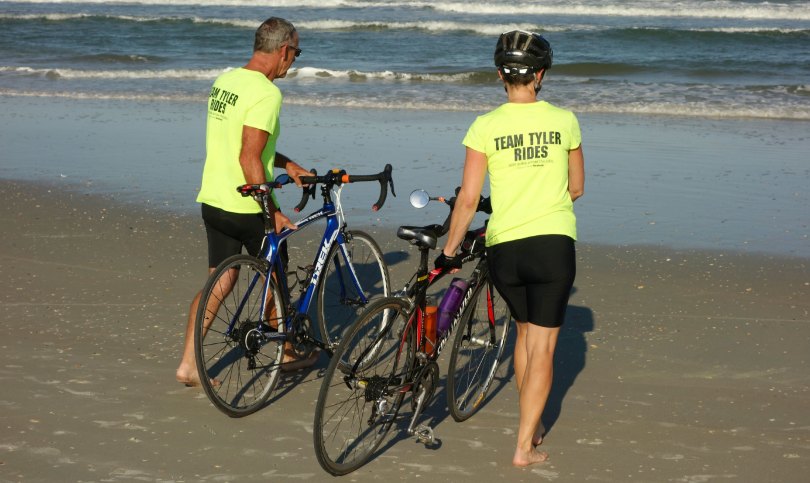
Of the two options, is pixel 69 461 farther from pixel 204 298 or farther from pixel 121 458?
pixel 204 298

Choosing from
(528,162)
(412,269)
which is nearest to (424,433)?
(528,162)

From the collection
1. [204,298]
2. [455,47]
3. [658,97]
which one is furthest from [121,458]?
[455,47]

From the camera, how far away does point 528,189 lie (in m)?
4.13

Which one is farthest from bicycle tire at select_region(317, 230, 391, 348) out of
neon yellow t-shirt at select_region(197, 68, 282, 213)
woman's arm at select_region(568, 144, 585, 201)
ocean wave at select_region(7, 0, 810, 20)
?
ocean wave at select_region(7, 0, 810, 20)

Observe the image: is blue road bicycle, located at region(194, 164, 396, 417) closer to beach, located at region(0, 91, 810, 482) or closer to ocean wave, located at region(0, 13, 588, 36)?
beach, located at region(0, 91, 810, 482)

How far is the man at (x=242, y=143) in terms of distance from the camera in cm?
486

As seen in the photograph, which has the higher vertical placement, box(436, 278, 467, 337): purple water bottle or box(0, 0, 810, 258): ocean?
box(436, 278, 467, 337): purple water bottle

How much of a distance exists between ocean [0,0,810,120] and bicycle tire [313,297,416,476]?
11516mm

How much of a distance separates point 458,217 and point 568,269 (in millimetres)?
482

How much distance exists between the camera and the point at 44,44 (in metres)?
26.0

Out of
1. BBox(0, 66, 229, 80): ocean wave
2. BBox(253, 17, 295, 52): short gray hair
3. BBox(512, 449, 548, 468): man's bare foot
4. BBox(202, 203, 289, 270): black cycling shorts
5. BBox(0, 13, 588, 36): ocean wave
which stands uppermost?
BBox(253, 17, 295, 52): short gray hair

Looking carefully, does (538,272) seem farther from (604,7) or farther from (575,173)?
(604,7)

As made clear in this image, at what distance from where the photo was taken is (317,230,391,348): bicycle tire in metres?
5.62

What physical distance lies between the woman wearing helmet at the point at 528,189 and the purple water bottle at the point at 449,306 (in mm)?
321
